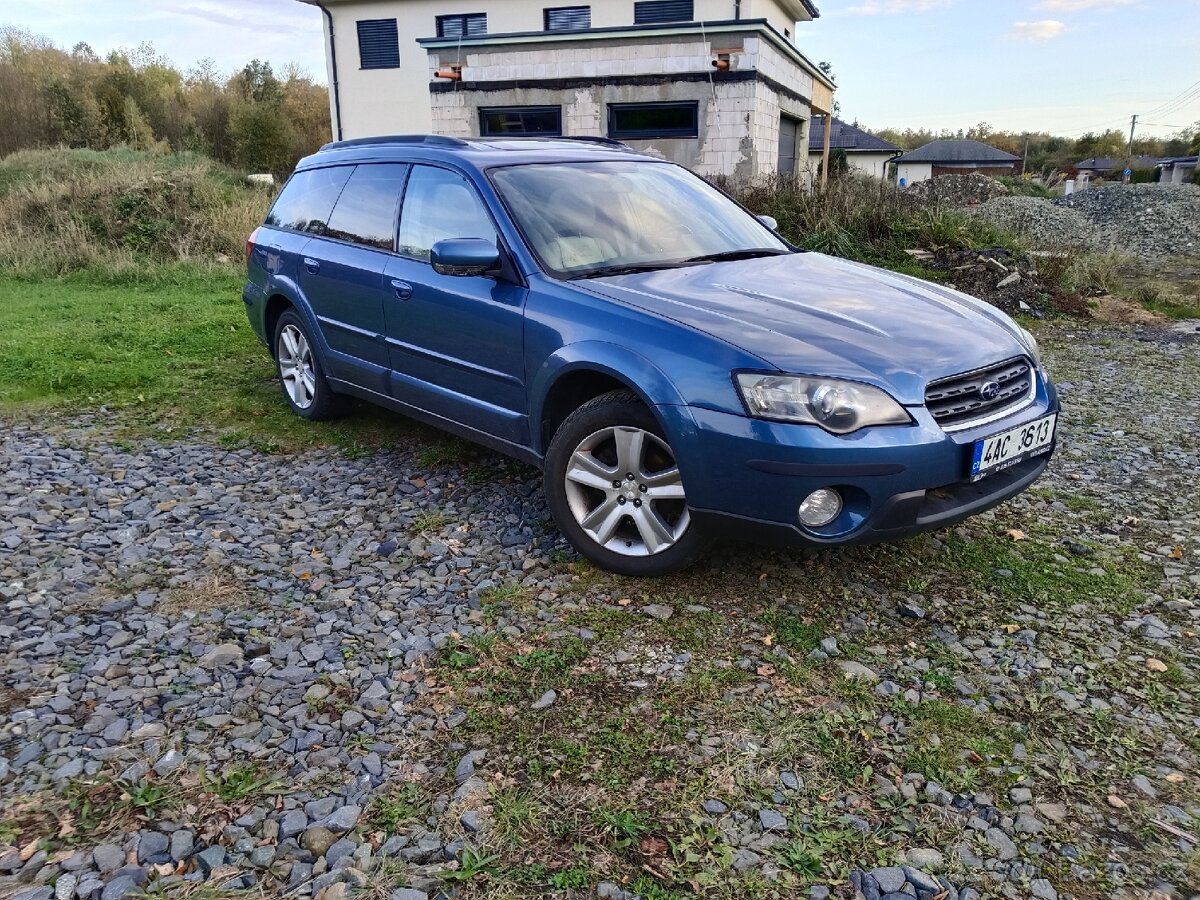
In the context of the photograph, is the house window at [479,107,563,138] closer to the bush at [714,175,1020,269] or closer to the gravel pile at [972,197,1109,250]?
the bush at [714,175,1020,269]

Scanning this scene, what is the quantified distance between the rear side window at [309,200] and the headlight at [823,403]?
132 inches

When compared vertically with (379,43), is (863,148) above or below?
below

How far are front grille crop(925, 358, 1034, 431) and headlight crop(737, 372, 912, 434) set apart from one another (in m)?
0.20

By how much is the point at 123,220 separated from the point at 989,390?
1520cm

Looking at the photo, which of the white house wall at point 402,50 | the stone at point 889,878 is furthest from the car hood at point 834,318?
the white house wall at point 402,50

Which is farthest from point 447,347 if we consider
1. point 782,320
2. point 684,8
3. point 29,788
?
point 684,8

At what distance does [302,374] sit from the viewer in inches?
233

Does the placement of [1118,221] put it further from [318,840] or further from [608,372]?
[318,840]

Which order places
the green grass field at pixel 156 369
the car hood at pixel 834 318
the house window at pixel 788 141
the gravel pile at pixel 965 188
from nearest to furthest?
the car hood at pixel 834 318 → the green grass field at pixel 156 369 → the house window at pixel 788 141 → the gravel pile at pixel 965 188

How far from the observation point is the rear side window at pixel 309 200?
535 cm

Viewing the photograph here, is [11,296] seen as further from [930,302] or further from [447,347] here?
[930,302]

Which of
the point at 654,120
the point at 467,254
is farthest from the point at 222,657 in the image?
the point at 654,120

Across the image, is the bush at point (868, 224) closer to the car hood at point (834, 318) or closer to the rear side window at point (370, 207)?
the rear side window at point (370, 207)

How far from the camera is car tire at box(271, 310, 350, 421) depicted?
568cm
